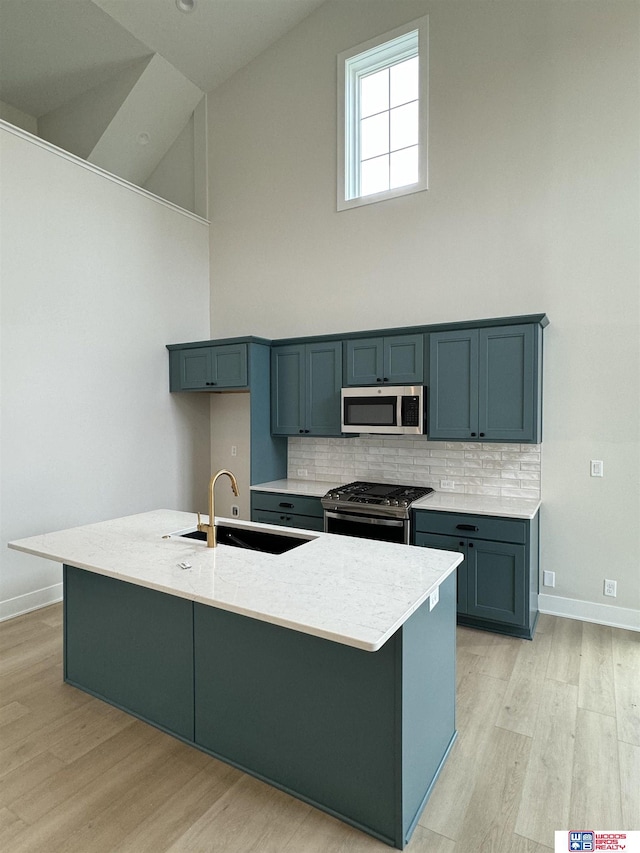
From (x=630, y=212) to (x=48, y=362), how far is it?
14.0ft

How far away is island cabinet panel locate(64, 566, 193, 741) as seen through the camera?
2.22m

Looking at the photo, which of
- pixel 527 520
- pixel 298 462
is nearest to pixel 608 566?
pixel 527 520

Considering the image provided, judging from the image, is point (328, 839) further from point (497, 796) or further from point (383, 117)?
point (383, 117)

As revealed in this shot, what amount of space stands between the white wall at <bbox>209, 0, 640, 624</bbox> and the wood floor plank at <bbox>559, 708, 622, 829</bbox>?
131 centimetres

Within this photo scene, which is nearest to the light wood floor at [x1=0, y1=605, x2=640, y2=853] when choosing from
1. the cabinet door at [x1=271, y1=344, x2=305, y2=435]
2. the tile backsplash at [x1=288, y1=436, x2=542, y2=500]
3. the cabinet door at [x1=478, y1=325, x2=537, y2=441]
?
the tile backsplash at [x1=288, y1=436, x2=542, y2=500]

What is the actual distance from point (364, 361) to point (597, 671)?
8.34 ft

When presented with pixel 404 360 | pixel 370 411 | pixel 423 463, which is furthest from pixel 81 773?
pixel 404 360

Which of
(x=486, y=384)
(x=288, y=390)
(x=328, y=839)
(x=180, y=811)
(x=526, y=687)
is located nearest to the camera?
(x=328, y=839)

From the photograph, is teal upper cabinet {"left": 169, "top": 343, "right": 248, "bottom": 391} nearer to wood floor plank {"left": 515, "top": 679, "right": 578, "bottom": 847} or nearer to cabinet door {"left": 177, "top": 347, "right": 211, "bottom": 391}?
cabinet door {"left": 177, "top": 347, "right": 211, "bottom": 391}

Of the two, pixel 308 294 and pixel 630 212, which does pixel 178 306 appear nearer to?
pixel 308 294

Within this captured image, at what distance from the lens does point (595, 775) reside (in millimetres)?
2033

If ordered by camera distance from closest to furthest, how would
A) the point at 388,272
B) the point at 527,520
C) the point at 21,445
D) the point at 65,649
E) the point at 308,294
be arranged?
the point at 65,649, the point at 527,520, the point at 21,445, the point at 388,272, the point at 308,294

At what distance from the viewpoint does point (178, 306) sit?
5020 millimetres

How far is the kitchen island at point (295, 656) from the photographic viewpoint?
170 cm
